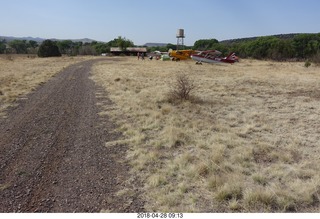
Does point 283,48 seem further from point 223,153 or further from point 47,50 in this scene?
point 223,153

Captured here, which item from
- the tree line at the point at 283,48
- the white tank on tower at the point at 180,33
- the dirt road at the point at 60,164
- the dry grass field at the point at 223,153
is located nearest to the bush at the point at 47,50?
the white tank on tower at the point at 180,33

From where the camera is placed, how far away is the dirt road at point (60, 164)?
3380 millimetres

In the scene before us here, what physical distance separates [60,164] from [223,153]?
2973 millimetres

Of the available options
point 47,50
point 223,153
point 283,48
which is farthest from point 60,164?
point 47,50

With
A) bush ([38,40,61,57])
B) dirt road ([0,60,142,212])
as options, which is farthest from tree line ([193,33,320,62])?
dirt road ([0,60,142,212])

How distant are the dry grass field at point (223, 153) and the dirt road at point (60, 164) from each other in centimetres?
34

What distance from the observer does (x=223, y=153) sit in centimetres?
503

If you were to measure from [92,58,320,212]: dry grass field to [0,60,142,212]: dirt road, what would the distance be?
0.34 meters

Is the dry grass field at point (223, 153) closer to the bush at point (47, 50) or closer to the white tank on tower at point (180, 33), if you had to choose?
the white tank on tower at point (180, 33)

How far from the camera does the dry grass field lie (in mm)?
3432

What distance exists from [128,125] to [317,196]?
445cm

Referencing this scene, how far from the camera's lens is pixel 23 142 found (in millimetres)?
5520

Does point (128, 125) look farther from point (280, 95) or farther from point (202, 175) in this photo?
point (280, 95)

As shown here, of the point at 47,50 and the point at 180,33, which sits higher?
the point at 180,33
